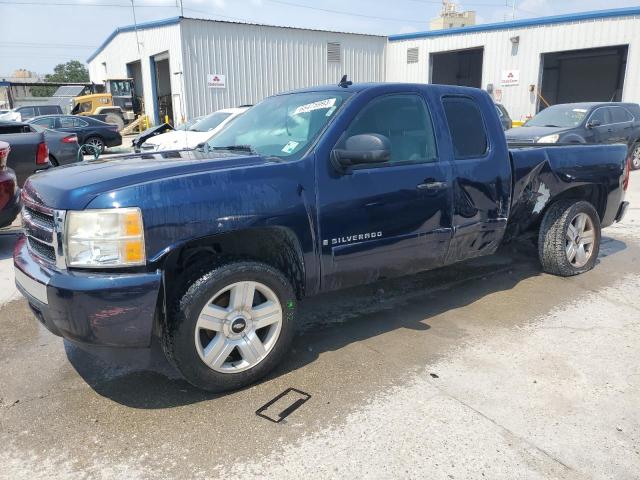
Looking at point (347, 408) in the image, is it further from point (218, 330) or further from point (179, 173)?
point (179, 173)

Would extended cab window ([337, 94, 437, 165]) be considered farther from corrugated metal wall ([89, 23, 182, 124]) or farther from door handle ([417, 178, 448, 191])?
corrugated metal wall ([89, 23, 182, 124])

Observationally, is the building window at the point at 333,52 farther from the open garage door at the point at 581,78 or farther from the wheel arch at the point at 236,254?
the wheel arch at the point at 236,254

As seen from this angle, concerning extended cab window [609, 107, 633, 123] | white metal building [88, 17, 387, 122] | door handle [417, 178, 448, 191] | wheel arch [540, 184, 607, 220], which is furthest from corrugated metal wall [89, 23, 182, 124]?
door handle [417, 178, 448, 191]

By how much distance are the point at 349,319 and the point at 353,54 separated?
2567 centimetres

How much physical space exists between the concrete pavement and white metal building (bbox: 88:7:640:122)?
19.8 meters

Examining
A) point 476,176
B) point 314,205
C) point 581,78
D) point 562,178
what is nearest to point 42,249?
point 314,205

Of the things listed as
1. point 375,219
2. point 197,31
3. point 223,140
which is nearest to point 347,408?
point 375,219

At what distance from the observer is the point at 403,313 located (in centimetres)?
445

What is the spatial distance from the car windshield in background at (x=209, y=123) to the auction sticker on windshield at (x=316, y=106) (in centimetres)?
774

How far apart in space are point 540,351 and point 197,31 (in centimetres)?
2295

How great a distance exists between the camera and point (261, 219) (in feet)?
10.1

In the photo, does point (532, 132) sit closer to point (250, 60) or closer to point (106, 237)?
point (106, 237)

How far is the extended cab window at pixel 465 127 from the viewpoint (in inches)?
165

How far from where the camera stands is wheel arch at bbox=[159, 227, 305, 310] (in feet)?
9.89
